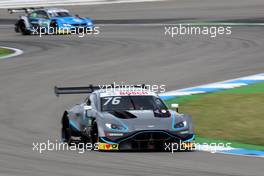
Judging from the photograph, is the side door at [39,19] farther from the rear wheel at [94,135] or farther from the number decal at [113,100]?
the rear wheel at [94,135]

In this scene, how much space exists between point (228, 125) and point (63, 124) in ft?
10.7

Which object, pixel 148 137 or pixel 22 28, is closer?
pixel 148 137

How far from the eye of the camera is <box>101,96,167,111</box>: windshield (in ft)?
55.6

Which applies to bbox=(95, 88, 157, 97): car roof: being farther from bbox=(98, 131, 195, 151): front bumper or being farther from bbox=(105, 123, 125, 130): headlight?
bbox=(98, 131, 195, 151): front bumper

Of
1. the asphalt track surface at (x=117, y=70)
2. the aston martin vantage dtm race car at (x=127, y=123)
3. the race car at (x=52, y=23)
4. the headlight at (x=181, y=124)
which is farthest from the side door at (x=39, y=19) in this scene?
the headlight at (x=181, y=124)

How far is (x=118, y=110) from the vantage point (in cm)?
1689

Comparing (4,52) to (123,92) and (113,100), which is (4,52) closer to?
(123,92)

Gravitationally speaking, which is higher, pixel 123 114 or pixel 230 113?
pixel 123 114

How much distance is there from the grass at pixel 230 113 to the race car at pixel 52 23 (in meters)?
17.2

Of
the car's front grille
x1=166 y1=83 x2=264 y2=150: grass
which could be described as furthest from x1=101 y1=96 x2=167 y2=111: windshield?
x1=166 y1=83 x2=264 y2=150: grass

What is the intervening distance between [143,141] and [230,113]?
4.78 meters

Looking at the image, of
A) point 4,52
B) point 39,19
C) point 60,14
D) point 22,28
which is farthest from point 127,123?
point 22,28

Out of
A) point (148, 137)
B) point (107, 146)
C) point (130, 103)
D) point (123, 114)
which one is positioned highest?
point (130, 103)

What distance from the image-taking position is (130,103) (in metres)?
17.0
